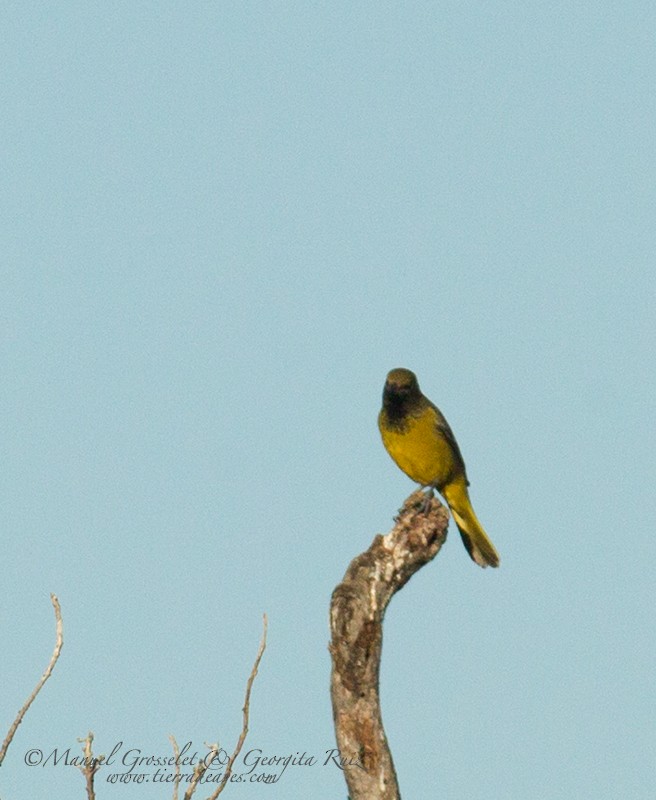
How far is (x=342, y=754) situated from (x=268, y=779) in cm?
48

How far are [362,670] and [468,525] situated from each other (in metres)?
6.41

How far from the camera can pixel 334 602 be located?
25.3ft

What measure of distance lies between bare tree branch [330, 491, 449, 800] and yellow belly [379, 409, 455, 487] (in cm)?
532

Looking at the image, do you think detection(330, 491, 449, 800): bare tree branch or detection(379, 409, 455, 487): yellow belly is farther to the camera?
detection(379, 409, 455, 487): yellow belly

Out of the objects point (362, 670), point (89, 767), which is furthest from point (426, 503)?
point (89, 767)

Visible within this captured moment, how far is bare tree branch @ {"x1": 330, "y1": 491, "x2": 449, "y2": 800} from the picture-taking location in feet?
24.0

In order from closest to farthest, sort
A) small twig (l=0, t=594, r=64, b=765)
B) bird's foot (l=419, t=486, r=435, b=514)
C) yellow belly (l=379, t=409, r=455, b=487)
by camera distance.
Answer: small twig (l=0, t=594, r=64, b=765)
bird's foot (l=419, t=486, r=435, b=514)
yellow belly (l=379, t=409, r=455, b=487)

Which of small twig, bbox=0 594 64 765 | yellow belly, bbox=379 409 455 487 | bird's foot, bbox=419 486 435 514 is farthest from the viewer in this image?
yellow belly, bbox=379 409 455 487

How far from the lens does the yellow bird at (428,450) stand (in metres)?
13.5

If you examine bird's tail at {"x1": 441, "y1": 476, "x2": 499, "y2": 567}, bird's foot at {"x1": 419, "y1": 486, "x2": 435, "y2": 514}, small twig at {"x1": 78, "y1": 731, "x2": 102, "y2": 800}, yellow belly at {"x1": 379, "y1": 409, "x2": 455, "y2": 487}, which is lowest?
small twig at {"x1": 78, "y1": 731, "x2": 102, "y2": 800}

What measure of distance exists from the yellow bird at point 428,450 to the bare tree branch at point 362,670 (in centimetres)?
537

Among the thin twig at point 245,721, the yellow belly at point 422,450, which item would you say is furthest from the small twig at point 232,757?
the yellow belly at point 422,450

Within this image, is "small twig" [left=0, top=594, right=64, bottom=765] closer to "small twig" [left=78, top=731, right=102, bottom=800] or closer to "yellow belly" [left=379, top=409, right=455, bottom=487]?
"small twig" [left=78, top=731, right=102, bottom=800]

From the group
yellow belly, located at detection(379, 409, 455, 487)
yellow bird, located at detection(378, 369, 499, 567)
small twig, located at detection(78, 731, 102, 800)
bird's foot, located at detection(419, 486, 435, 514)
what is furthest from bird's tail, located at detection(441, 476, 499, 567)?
small twig, located at detection(78, 731, 102, 800)
